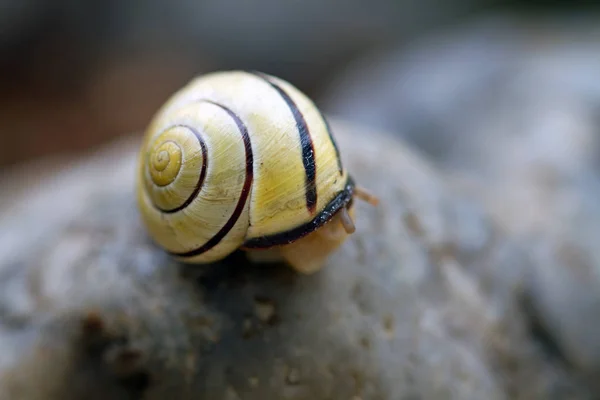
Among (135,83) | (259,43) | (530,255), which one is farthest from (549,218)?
(135,83)

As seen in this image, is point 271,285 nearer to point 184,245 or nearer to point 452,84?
point 184,245

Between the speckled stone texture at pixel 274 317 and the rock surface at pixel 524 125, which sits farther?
the rock surface at pixel 524 125

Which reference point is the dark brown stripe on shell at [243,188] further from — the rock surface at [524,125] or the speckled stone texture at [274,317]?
the rock surface at [524,125]

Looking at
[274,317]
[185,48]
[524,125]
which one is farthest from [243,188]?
[185,48]

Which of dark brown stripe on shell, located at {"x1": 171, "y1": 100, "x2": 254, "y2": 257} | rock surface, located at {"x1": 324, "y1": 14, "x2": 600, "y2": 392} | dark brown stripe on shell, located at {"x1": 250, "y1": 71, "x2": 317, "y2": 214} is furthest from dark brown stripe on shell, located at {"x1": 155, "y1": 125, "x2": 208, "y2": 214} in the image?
rock surface, located at {"x1": 324, "y1": 14, "x2": 600, "y2": 392}

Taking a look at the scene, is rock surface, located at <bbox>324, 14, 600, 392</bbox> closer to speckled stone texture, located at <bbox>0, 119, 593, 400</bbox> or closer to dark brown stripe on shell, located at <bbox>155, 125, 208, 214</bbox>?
speckled stone texture, located at <bbox>0, 119, 593, 400</bbox>

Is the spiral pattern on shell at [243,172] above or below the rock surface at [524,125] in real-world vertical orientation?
above

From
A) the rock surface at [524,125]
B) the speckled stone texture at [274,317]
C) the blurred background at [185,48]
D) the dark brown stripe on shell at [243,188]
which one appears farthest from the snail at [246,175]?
the blurred background at [185,48]
